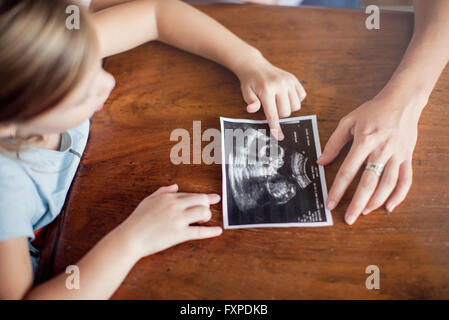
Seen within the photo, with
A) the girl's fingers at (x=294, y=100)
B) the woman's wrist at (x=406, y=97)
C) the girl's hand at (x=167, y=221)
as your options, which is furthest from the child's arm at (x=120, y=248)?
the woman's wrist at (x=406, y=97)

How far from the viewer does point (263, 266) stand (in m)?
0.66

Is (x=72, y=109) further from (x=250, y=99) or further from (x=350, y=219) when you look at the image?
(x=350, y=219)

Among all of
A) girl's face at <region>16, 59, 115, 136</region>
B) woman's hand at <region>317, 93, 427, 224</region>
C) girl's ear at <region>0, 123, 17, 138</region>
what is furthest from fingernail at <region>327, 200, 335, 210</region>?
girl's ear at <region>0, 123, 17, 138</region>

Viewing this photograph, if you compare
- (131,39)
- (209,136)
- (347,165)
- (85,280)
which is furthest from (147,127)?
(347,165)

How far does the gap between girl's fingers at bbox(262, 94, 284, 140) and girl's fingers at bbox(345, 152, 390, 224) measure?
0.21 m

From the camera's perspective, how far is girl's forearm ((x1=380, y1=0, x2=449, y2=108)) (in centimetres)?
81

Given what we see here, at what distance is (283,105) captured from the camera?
837 millimetres

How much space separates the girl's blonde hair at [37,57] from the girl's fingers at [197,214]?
1.07 ft

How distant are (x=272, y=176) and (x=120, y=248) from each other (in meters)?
0.35

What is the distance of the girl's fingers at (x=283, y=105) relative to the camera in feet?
2.74

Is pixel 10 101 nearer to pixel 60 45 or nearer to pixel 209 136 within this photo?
pixel 60 45

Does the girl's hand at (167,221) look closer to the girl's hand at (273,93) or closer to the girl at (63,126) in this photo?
the girl at (63,126)

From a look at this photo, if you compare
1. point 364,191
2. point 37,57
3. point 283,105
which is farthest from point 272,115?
point 37,57
